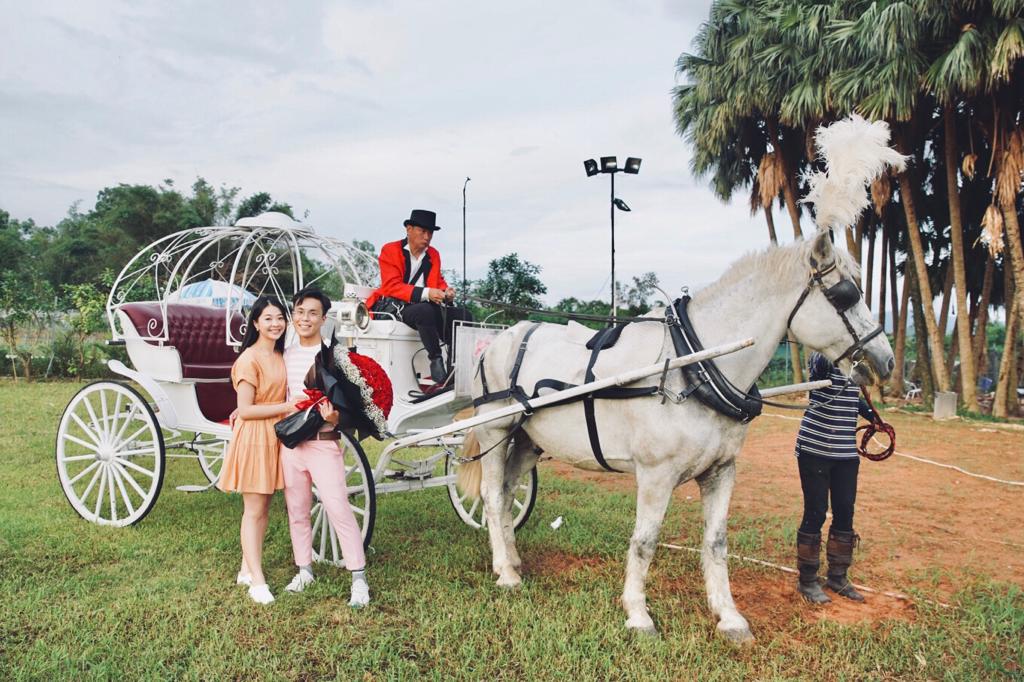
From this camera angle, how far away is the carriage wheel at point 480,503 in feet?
17.7

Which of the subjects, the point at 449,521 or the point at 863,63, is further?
the point at 863,63

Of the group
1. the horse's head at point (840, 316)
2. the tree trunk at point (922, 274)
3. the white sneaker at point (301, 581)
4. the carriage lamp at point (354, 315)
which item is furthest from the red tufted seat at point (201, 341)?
the tree trunk at point (922, 274)

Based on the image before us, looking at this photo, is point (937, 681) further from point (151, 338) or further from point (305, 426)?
point (151, 338)

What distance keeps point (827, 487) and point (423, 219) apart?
340 centimetres

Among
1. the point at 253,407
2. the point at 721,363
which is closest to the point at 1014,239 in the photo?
the point at 721,363

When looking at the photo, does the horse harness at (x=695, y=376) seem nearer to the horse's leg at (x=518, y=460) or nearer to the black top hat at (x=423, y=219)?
the horse's leg at (x=518, y=460)

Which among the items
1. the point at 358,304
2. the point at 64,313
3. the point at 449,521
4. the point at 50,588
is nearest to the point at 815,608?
the point at 449,521

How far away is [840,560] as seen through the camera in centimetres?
412

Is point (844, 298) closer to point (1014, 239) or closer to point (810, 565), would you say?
point (810, 565)

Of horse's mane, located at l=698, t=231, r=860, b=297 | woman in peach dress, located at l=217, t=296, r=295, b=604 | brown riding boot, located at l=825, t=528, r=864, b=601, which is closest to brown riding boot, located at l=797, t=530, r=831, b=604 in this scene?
brown riding boot, located at l=825, t=528, r=864, b=601

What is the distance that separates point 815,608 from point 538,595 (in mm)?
1659

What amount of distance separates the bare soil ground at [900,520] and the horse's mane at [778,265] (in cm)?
195

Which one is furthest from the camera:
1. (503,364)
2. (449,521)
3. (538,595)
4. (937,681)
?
(449,521)

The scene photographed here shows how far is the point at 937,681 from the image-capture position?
3.16 metres
